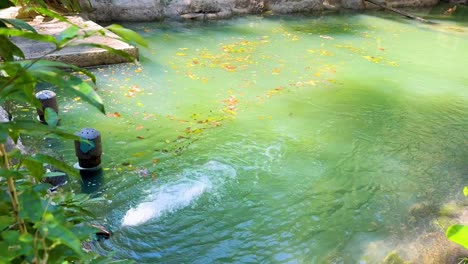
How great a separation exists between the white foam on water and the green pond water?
0.01 metres

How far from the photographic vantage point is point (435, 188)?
376 cm

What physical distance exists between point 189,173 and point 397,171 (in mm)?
1996

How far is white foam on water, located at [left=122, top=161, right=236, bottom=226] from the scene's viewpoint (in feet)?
10.3

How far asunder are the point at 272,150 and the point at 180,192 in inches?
45.7

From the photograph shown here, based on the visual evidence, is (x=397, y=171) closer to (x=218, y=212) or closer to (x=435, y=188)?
(x=435, y=188)

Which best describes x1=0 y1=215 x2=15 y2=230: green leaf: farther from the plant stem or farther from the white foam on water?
the white foam on water

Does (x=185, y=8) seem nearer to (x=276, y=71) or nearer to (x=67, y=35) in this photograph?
(x=276, y=71)

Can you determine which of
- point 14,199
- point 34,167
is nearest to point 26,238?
point 14,199

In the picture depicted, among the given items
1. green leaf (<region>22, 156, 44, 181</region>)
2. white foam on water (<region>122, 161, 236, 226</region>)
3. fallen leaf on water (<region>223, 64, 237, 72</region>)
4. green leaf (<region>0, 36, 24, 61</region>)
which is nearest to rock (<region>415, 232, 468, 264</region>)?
white foam on water (<region>122, 161, 236, 226</region>)

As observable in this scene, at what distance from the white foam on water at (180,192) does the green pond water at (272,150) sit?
0.5 inches

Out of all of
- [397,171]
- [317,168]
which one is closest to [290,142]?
[317,168]

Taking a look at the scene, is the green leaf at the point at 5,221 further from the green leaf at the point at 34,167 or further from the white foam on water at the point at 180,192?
the white foam on water at the point at 180,192

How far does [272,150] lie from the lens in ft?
13.7

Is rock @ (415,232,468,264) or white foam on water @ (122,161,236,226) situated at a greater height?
white foam on water @ (122,161,236,226)
